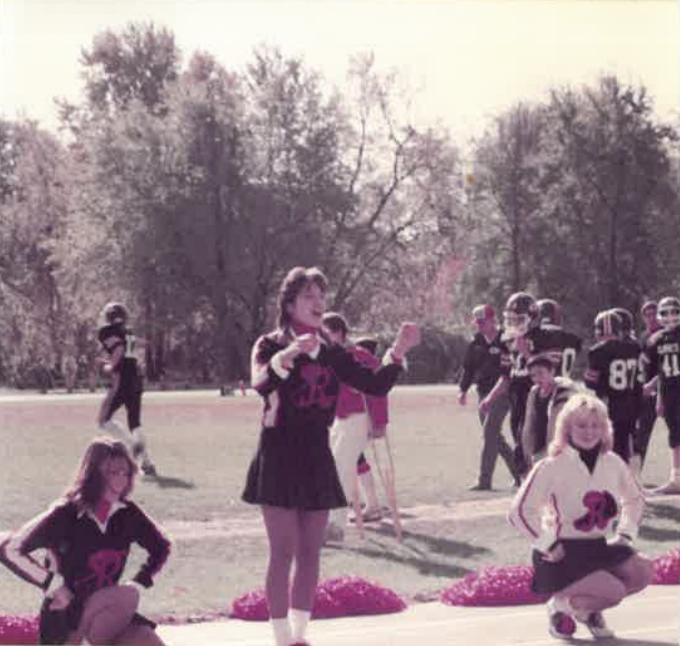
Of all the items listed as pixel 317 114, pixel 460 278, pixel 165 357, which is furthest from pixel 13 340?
pixel 460 278

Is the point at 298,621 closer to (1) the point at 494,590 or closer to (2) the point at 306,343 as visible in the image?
(2) the point at 306,343

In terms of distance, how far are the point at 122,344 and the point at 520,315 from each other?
5.10 m

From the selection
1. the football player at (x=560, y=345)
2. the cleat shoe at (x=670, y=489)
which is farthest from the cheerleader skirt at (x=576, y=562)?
the cleat shoe at (x=670, y=489)

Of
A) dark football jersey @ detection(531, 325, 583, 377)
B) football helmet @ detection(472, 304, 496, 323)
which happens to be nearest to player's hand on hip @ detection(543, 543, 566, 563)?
dark football jersey @ detection(531, 325, 583, 377)

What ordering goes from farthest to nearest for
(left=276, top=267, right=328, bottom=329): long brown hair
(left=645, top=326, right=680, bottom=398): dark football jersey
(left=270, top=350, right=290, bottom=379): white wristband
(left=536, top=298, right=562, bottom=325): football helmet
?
1. (left=645, top=326, right=680, bottom=398): dark football jersey
2. (left=536, top=298, right=562, bottom=325): football helmet
3. (left=276, top=267, right=328, bottom=329): long brown hair
4. (left=270, top=350, right=290, bottom=379): white wristband

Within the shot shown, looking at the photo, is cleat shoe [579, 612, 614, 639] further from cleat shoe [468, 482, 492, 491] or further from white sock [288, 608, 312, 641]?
cleat shoe [468, 482, 492, 491]

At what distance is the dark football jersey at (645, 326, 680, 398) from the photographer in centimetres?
1310

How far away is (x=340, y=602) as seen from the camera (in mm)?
8062

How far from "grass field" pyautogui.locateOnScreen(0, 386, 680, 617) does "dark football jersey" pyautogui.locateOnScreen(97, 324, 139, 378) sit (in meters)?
1.22

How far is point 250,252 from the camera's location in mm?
43781

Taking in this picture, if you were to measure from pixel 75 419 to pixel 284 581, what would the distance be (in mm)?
19909

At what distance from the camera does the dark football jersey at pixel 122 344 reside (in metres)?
14.8

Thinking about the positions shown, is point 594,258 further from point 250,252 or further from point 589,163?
point 250,252

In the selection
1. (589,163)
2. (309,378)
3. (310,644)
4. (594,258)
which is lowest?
(310,644)
